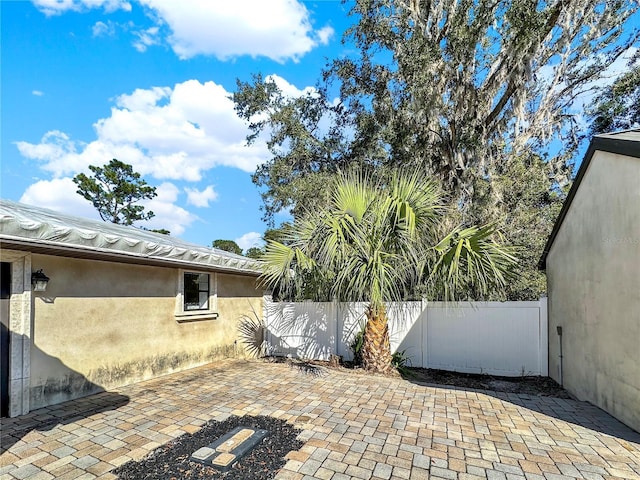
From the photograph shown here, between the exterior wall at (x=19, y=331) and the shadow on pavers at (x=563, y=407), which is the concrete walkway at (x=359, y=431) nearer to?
the shadow on pavers at (x=563, y=407)

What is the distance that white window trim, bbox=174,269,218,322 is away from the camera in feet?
24.1

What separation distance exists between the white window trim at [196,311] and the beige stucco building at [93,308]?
2 cm

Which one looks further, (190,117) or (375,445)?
(190,117)

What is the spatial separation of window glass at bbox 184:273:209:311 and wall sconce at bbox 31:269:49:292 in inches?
119

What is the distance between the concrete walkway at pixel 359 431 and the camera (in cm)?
330

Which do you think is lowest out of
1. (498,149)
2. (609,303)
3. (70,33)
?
(609,303)

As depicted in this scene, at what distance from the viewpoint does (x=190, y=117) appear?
1523cm

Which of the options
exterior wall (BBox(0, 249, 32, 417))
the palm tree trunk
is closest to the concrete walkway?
exterior wall (BBox(0, 249, 32, 417))

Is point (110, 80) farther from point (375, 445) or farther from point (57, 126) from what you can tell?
point (375, 445)

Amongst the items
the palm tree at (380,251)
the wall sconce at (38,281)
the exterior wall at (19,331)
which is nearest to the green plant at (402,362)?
the palm tree at (380,251)

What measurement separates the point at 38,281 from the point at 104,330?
1437mm

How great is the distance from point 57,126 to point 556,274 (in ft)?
51.3

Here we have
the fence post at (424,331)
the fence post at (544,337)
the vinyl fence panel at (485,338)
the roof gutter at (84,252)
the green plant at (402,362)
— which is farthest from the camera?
the fence post at (424,331)

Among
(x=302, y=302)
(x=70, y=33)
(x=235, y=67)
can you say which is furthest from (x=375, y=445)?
(x=235, y=67)
